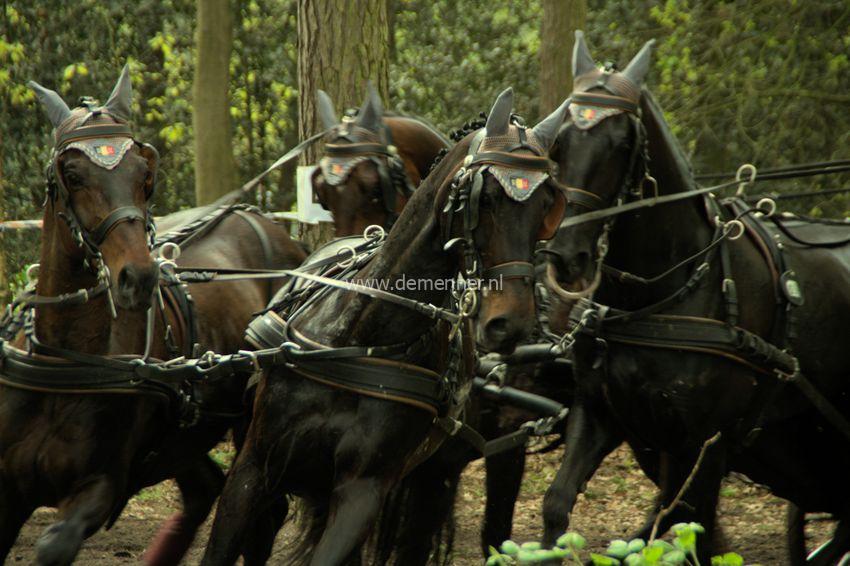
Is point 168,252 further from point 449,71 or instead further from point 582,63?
point 449,71

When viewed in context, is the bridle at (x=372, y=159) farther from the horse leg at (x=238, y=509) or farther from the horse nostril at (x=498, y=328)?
the horse nostril at (x=498, y=328)

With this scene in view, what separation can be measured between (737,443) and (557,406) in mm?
795

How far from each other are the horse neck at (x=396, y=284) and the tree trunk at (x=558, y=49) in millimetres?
5969

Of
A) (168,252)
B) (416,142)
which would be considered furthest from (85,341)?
(416,142)

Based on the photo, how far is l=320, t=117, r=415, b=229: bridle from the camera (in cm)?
538

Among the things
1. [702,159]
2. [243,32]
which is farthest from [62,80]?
[702,159]

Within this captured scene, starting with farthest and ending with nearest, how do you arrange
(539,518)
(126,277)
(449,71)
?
(449,71) → (539,518) → (126,277)

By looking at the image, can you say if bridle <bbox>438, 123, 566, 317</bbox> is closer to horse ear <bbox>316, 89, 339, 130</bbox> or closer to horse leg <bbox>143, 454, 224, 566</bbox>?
horse ear <bbox>316, 89, 339, 130</bbox>

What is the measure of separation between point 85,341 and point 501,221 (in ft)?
5.45

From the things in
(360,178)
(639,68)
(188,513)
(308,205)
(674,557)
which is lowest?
(188,513)

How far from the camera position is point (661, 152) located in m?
5.22

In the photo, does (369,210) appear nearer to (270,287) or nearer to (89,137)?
(270,287)

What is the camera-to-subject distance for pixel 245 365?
174 inches

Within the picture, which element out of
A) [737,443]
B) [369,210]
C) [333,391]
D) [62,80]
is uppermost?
[62,80]
